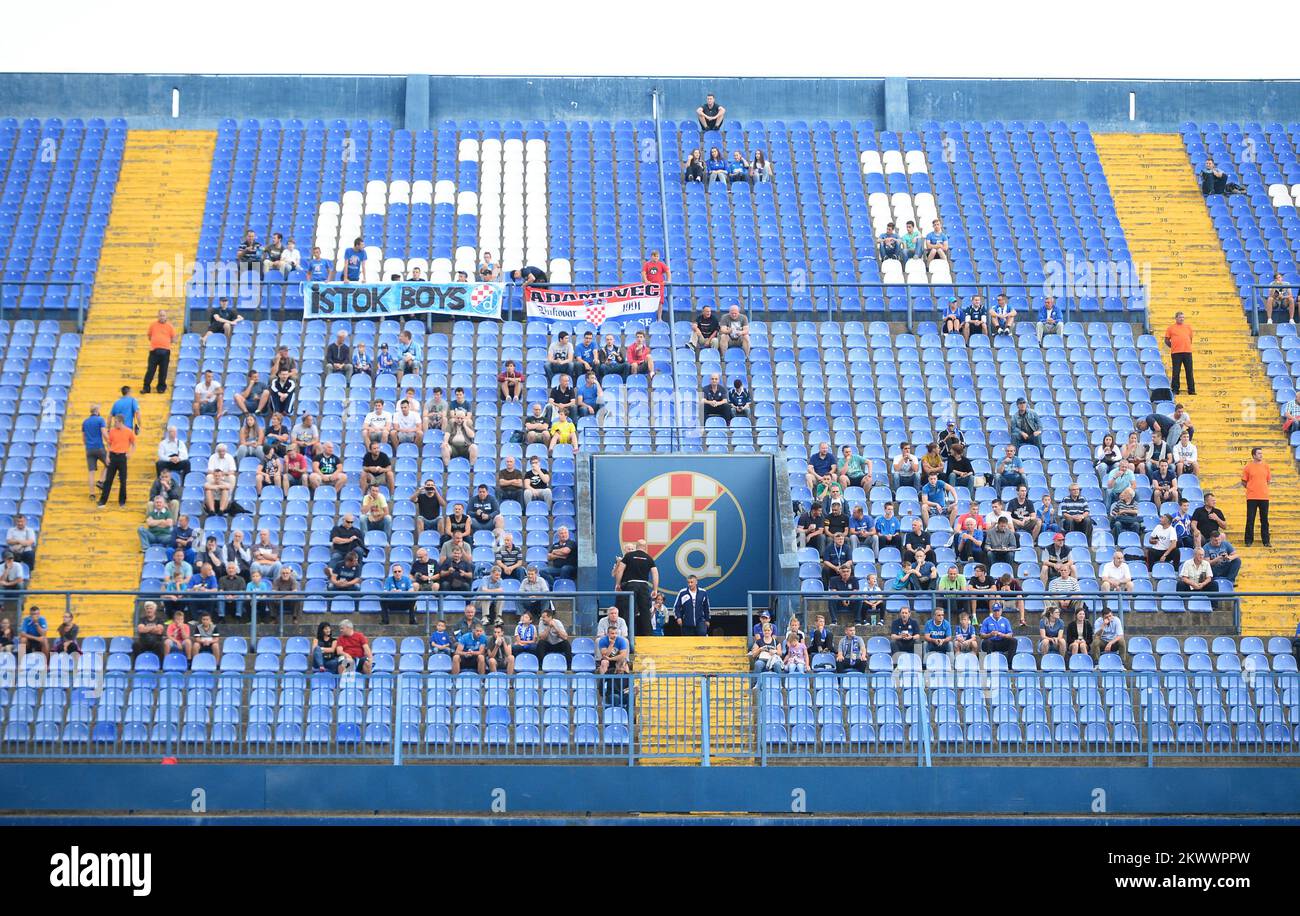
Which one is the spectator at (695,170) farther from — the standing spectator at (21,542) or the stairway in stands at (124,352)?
the standing spectator at (21,542)

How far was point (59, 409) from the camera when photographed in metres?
28.8

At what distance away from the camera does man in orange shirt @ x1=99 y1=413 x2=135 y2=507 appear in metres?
26.6

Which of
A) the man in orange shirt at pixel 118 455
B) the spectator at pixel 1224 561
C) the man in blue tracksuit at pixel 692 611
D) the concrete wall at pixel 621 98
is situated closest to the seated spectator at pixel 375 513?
the man in orange shirt at pixel 118 455

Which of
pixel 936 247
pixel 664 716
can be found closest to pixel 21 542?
pixel 664 716

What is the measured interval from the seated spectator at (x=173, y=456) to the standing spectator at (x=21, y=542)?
2215 mm

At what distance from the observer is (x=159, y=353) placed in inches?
1146

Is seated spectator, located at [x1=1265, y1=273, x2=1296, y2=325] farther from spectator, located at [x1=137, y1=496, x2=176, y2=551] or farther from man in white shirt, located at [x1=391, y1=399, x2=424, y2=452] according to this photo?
spectator, located at [x1=137, y1=496, x2=176, y2=551]

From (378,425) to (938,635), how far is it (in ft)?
29.6
